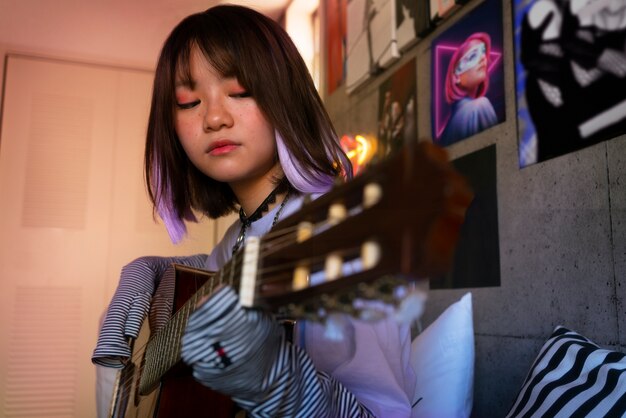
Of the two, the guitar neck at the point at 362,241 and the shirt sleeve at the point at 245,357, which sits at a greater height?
the guitar neck at the point at 362,241

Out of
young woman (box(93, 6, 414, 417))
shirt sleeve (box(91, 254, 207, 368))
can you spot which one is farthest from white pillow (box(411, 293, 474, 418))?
shirt sleeve (box(91, 254, 207, 368))

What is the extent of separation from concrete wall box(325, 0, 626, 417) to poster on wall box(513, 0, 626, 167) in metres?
0.03

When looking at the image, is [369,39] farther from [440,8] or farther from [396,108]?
[440,8]

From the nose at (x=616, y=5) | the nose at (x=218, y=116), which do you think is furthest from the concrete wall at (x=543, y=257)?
the nose at (x=218, y=116)

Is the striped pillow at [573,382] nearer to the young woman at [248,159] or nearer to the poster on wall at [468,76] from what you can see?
the young woman at [248,159]

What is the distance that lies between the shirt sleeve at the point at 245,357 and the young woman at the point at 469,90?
773 mm

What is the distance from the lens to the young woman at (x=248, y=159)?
583 millimetres

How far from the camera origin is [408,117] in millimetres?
1369

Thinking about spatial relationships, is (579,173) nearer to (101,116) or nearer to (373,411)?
(373,411)

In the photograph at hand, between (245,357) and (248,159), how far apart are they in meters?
0.42

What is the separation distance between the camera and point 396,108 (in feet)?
4.75

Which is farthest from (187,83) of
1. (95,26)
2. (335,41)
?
(95,26)

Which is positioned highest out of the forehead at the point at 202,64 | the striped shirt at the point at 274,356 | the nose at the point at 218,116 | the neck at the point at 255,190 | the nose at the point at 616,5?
the nose at the point at 616,5

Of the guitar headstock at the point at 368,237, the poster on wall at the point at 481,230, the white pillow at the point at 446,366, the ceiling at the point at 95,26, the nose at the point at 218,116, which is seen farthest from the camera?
the ceiling at the point at 95,26
